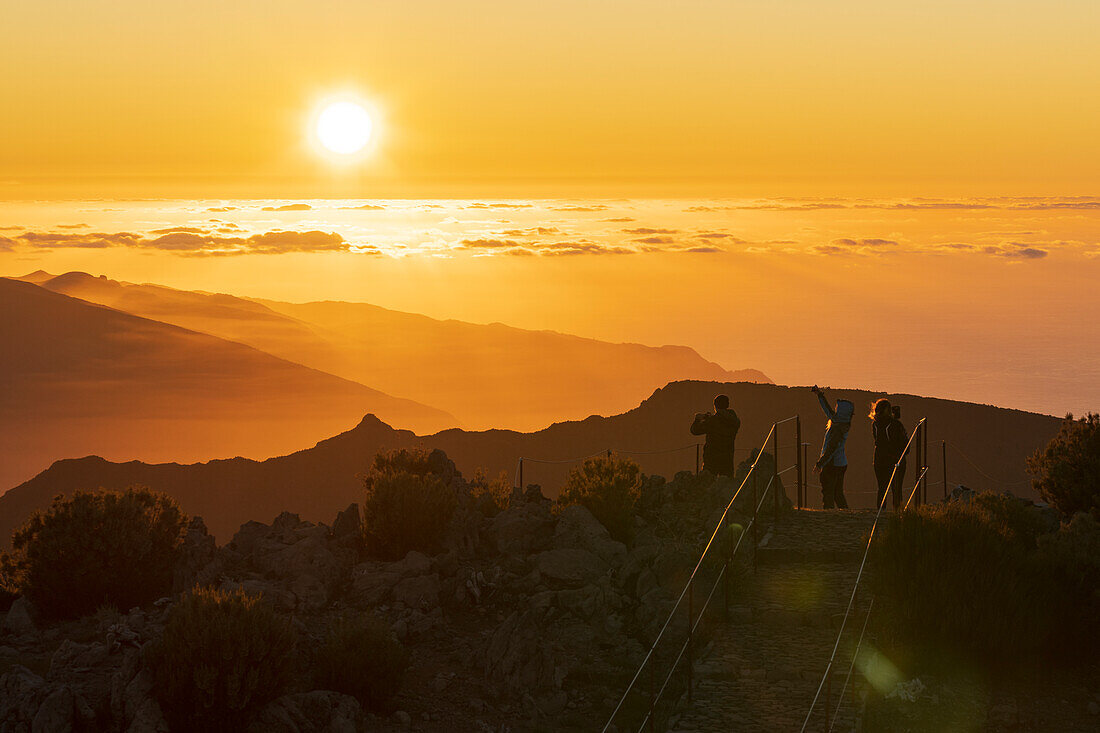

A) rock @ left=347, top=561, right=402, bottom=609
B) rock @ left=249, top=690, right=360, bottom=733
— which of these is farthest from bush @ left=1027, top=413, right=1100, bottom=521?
rock @ left=249, top=690, right=360, bottom=733

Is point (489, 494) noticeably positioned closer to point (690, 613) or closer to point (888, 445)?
point (888, 445)

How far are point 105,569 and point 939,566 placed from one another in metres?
9.62

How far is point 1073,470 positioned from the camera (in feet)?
64.0

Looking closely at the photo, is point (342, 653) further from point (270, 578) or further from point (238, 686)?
point (270, 578)

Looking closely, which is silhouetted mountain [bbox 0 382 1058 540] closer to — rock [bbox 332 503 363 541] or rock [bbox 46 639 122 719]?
rock [bbox 332 503 363 541]

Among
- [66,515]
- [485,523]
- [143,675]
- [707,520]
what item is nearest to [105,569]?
[66,515]

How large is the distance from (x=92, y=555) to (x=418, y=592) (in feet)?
12.8

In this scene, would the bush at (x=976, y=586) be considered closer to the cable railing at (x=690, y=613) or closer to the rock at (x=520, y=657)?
the cable railing at (x=690, y=613)

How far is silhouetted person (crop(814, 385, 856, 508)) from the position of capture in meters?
15.6

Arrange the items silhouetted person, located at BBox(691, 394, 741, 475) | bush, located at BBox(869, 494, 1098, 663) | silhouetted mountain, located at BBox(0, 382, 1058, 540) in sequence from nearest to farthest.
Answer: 1. bush, located at BBox(869, 494, 1098, 663)
2. silhouetted person, located at BBox(691, 394, 741, 475)
3. silhouetted mountain, located at BBox(0, 382, 1058, 540)

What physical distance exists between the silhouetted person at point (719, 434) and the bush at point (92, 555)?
7383 mm

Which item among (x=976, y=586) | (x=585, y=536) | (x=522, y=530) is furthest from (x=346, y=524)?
(x=976, y=586)

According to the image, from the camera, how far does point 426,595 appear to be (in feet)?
44.5

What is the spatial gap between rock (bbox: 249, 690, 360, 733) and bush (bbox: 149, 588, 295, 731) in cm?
11
